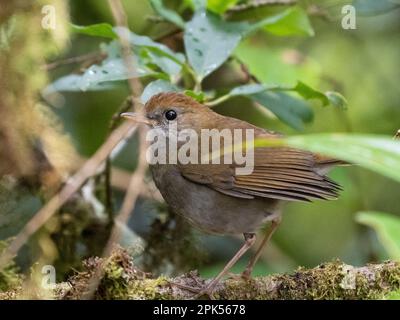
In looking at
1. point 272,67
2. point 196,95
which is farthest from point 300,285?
point 272,67

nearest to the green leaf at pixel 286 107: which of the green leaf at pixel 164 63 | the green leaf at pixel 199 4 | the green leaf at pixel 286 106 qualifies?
the green leaf at pixel 286 106

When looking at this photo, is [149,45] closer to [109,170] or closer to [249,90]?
[249,90]

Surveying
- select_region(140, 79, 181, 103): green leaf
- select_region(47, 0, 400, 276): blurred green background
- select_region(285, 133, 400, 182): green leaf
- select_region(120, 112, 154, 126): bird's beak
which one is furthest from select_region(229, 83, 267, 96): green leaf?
select_region(285, 133, 400, 182): green leaf

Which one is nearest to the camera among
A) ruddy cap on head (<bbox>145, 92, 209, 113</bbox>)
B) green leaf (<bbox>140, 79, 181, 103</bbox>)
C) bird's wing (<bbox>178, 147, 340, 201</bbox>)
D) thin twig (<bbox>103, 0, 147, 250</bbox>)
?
thin twig (<bbox>103, 0, 147, 250</bbox>)

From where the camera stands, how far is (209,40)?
12.1ft

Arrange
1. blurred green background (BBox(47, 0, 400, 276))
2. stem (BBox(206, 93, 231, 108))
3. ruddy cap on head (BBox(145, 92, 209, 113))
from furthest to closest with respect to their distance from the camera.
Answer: blurred green background (BBox(47, 0, 400, 276)), stem (BBox(206, 93, 231, 108)), ruddy cap on head (BBox(145, 92, 209, 113))

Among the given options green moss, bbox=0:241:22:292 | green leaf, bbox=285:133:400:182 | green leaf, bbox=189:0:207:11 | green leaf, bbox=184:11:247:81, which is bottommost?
green leaf, bbox=285:133:400:182

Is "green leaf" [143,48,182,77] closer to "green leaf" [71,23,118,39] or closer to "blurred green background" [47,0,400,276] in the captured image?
"green leaf" [71,23,118,39]

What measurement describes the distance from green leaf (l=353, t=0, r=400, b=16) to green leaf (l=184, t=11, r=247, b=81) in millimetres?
782

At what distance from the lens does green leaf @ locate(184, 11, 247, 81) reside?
3555mm

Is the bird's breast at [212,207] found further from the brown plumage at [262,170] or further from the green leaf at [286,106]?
the green leaf at [286,106]

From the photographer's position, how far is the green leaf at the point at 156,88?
10.7 ft

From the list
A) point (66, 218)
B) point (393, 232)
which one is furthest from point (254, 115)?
point (393, 232)
